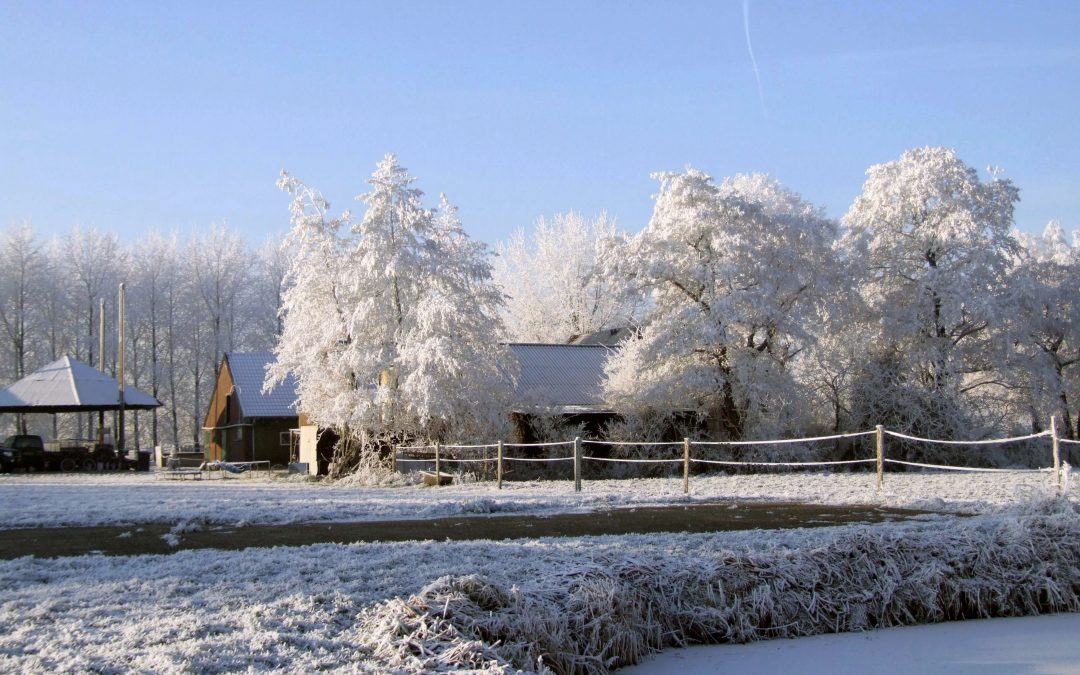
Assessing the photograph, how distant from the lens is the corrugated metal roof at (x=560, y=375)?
33.7m

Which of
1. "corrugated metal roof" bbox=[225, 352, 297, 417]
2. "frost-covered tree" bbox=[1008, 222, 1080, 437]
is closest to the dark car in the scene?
"corrugated metal roof" bbox=[225, 352, 297, 417]

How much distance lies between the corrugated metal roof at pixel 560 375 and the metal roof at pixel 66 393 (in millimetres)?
18474

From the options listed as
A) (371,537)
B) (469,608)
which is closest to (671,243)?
(371,537)

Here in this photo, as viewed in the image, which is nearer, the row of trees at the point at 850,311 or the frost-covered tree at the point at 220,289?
the row of trees at the point at 850,311

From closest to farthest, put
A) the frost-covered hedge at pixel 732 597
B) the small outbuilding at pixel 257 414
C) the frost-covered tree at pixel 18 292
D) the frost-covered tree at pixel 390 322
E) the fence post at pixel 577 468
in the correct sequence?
the frost-covered hedge at pixel 732 597 → the fence post at pixel 577 468 → the frost-covered tree at pixel 390 322 → the small outbuilding at pixel 257 414 → the frost-covered tree at pixel 18 292

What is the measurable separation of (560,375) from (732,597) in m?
29.8

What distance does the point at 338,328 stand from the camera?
2930cm

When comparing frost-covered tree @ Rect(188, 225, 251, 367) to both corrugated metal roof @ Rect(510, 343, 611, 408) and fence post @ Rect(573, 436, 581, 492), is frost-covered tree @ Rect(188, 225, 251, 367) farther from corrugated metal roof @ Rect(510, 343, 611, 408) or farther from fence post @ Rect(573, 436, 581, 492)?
fence post @ Rect(573, 436, 581, 492)

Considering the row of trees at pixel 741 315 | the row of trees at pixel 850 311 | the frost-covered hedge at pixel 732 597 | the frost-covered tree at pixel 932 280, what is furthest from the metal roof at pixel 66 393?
the frost-covered hedge at pixel 732 597

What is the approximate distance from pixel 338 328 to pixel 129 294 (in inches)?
1396

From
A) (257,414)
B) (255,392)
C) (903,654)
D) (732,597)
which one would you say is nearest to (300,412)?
(257,414)

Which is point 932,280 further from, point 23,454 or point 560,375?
point 23,454

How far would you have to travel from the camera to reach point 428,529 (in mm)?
11570

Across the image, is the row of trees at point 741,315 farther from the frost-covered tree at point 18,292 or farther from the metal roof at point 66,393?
the frost-covered tree at point 18,292
